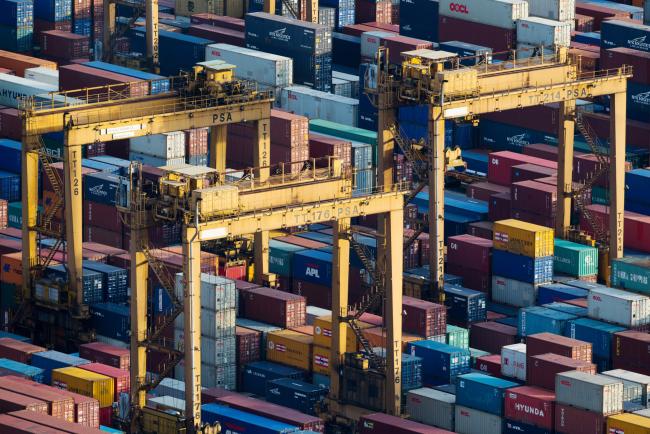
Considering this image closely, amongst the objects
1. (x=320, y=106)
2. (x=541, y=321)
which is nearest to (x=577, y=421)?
(x=541, y=321)

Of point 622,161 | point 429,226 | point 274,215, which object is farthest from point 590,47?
point 274,215

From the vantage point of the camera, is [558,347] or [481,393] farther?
[558,347]

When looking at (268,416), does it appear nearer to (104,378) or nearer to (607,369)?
(104,378)

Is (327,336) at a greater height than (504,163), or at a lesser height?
lesser

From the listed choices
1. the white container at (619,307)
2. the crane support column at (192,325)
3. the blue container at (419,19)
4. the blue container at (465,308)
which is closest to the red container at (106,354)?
the crane support column at (192,325)

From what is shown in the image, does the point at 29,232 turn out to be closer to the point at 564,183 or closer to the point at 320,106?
the point at 564,183

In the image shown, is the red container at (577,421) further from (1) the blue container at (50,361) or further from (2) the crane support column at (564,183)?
(2) the crane support column at (564,183)
